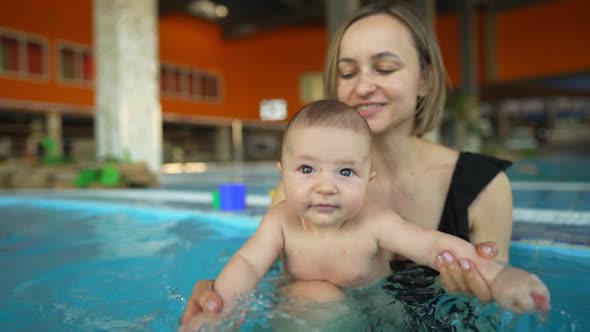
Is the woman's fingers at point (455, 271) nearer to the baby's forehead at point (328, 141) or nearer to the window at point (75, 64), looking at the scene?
the baby's forehead at point (328, 141)

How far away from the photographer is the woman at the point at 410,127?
1653 mm

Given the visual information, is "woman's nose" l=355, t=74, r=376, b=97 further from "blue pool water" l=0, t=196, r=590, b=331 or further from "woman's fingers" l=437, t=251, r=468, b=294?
"blue pool water" l=0, t=196, r=590, b=331

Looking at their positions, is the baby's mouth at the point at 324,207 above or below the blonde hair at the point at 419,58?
below

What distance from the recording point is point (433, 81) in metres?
1.80

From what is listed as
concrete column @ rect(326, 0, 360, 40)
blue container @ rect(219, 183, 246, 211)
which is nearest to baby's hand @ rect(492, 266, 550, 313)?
blue container @ rect(219, 183, 246, 211)

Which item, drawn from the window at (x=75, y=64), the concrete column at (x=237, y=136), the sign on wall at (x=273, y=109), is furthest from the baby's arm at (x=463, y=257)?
the sign on wall at (x=273, y=109)

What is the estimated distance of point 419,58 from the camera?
1.73 metres

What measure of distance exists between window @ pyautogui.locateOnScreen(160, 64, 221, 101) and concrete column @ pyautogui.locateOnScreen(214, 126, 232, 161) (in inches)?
60.1

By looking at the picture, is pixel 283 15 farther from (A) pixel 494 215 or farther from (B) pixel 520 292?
(B) pixel 520 292

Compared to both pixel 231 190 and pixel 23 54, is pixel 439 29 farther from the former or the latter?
pixel 231 190

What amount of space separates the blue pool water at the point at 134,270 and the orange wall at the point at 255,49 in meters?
10.5

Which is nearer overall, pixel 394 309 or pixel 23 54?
pixel 394 309

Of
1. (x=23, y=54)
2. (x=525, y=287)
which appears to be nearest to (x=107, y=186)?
(x=525, y=287)

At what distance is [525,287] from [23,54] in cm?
1422
